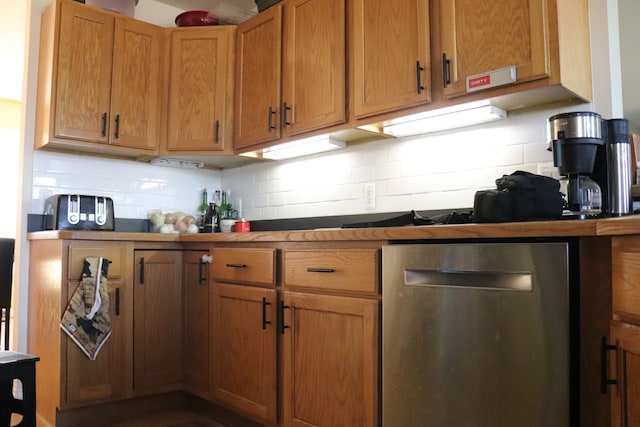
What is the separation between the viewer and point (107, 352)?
2566 millimetres

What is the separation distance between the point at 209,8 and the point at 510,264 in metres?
2.98

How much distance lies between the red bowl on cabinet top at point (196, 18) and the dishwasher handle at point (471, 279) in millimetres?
2303

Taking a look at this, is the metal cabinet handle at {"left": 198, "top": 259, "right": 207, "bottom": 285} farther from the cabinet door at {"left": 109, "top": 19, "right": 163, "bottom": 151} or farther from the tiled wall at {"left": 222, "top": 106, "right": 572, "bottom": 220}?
the cabinet door at {"left": 109, "top": 19, "right": 163, "bottom": 151}

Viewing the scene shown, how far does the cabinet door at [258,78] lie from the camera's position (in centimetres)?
284

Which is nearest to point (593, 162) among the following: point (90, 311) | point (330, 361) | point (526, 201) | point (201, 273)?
point (526, 201)

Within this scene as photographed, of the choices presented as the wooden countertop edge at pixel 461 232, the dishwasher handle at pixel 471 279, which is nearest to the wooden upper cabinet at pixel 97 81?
the wooden countertop edge at pixel 461 232

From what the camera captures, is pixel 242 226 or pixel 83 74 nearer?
pixel 83 74

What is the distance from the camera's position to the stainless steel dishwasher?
1380mm

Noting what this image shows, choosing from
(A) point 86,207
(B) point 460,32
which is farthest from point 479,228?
(A) point 86,207

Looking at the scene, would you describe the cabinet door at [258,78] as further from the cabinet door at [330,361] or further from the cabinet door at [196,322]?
the cabinet door at [330,361]

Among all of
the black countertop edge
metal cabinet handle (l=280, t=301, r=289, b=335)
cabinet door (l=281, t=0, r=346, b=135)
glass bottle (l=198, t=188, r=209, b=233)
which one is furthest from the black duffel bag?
glass bottle (l=198, t=188, r=209, b=233)

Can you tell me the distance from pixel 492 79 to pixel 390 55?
511mm

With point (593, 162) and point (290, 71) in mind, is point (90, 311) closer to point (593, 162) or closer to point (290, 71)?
point (290, 71)

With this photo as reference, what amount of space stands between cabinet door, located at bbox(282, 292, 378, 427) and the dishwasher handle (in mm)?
216
